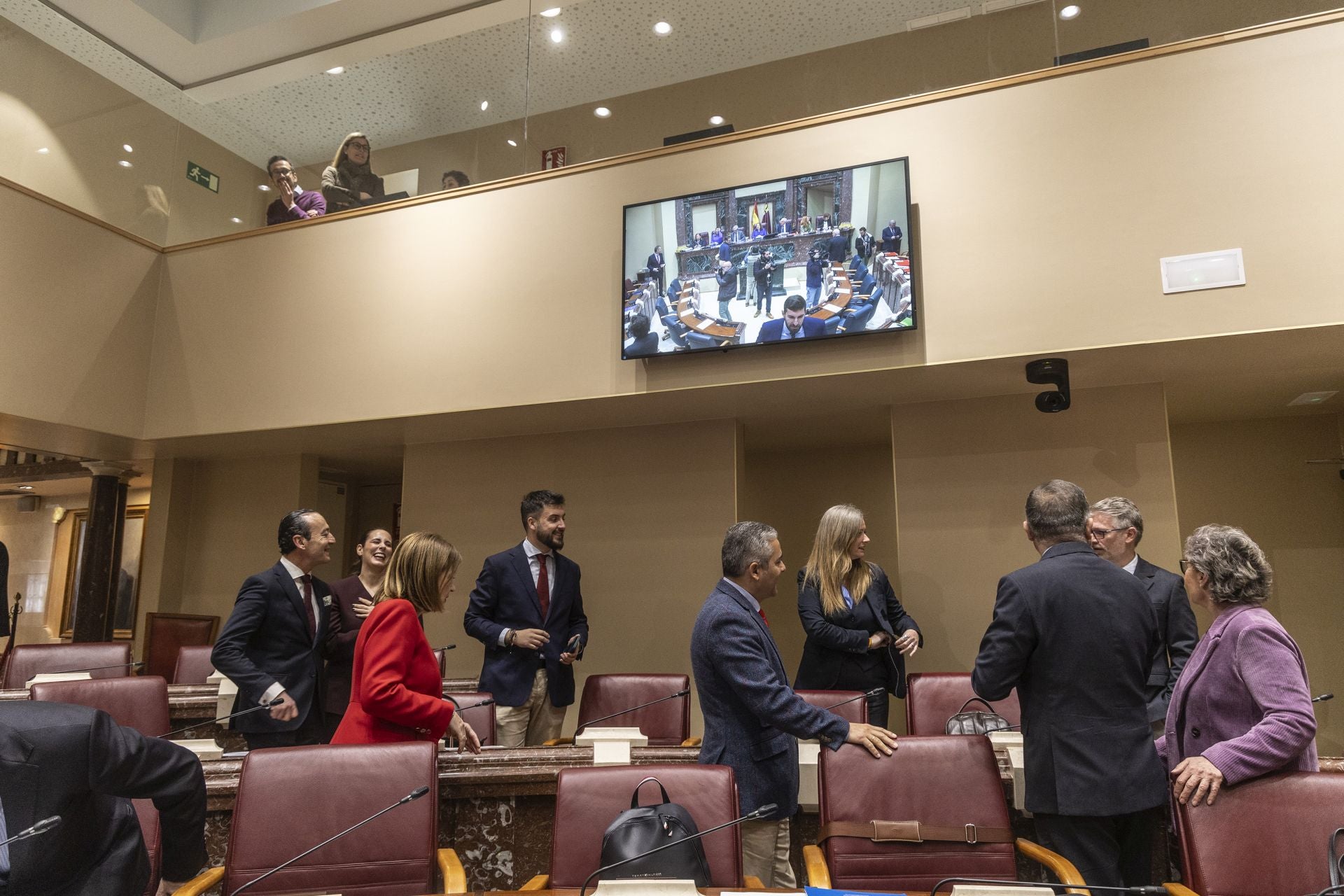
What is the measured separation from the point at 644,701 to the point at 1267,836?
2.32 metres

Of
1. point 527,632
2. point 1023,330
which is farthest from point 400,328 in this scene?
point 1023,330

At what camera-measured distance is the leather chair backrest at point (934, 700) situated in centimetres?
328

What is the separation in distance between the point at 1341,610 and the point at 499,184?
5.61m

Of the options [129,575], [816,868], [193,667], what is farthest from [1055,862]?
[129,575]

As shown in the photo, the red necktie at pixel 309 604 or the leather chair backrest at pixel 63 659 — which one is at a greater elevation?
the red necktie at pixel 309 604

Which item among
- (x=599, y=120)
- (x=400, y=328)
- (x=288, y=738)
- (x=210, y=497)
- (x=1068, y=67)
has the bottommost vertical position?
(x=288, y=738)

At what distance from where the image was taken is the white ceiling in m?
5.40

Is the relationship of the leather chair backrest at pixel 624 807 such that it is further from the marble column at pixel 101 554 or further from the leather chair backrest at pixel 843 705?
the marble column at pixel 101 554

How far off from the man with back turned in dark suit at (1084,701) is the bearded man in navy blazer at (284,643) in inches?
97.3

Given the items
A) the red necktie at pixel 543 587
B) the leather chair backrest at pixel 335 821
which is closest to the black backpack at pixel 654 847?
the leather chair backrest at pixel 335 821

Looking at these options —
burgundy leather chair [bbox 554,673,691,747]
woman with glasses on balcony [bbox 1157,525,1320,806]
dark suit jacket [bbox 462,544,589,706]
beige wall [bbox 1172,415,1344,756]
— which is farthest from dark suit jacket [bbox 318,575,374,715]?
beige wall [bbox 1172,415,1344,756]

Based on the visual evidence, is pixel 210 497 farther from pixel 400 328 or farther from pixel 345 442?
pixel 400 328

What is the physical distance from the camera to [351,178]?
6016 mm

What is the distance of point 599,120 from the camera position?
527cm
